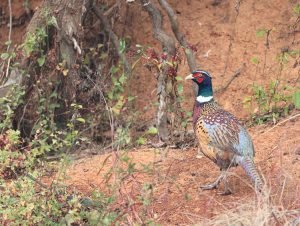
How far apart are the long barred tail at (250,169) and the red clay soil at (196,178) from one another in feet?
0.29

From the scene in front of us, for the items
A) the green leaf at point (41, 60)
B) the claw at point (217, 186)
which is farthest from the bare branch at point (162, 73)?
the claw at point (217, 186)

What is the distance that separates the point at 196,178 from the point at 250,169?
0.78m

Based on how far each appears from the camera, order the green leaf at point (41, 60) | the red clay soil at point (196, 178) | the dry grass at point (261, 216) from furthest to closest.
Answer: the green leaf at point (41, 60)
the red clay soil at point (196, 178)
the dry grass at point (261, 216)

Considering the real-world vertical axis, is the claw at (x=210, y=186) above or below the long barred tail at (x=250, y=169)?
below

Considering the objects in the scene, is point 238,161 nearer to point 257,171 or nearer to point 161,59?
point 257,171

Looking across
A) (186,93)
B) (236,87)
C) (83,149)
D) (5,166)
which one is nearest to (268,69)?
(236,87)

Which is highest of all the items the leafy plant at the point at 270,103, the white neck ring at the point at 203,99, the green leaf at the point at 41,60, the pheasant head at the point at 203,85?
the green leaf at the point at 41,60

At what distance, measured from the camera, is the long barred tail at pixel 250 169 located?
5.83 meters

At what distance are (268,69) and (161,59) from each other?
6.35ft

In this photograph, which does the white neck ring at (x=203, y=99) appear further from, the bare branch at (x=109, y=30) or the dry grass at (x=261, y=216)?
the dry grass at (x=261, y=216)

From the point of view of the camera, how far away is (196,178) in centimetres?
664

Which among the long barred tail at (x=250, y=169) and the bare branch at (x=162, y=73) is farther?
the bare branch at (x=162, y=73)

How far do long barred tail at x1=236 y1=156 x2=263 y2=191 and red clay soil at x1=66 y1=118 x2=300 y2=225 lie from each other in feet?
0.29

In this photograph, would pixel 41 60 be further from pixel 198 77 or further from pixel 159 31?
pixel 198 77
